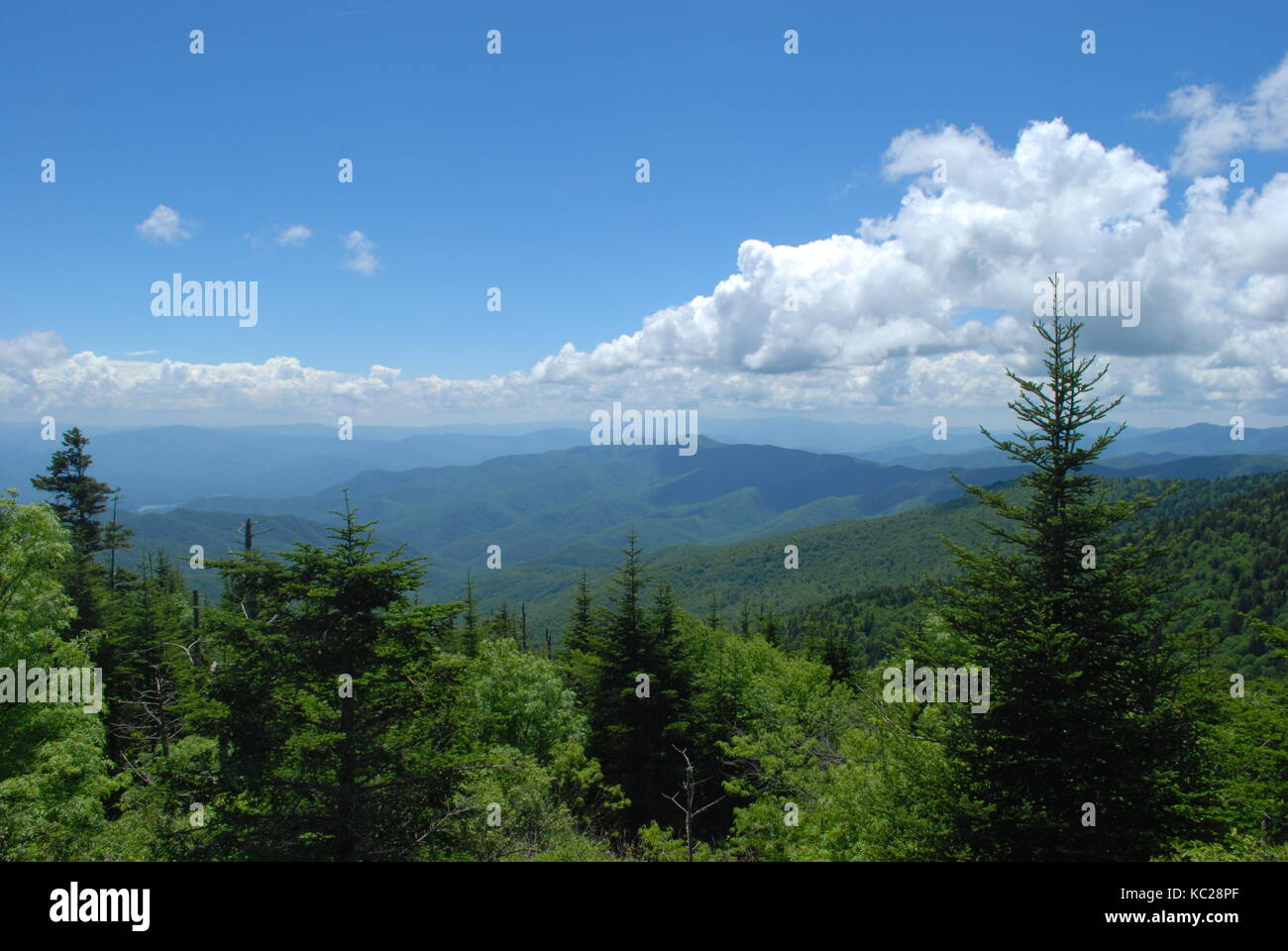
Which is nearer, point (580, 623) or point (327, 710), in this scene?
point (327, 710)

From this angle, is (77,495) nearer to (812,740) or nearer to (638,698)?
(638,698)

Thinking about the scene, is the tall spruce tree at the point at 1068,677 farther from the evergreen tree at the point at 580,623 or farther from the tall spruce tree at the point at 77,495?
the tall spruce tree at the point at 77,495

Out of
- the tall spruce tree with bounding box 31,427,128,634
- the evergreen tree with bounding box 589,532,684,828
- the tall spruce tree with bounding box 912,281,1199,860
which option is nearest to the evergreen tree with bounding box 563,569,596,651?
the evergreen tree with bounding box 589,532,684,828

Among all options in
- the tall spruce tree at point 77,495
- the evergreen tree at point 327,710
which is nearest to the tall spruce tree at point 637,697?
the evergreen tree at point 327,710

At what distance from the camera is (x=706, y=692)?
1070 inches

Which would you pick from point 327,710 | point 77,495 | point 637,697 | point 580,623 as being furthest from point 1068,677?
point 77,495

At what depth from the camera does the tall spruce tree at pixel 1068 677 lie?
34.5ft

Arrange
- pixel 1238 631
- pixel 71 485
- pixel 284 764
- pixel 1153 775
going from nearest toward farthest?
pixel 1153 775, pixel 284 764, pixel 71 485, pixel 1238 631

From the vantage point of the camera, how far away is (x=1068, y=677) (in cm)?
1048

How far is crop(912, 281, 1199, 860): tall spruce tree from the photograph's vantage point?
10523mm

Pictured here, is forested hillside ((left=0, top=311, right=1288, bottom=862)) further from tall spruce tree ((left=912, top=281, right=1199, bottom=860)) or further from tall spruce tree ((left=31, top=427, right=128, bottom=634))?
tall spruce tree ((left=31, top=427, right=128, bottom=634))
